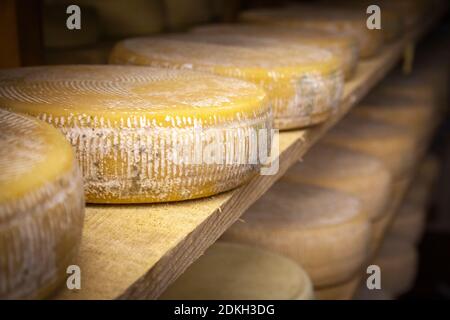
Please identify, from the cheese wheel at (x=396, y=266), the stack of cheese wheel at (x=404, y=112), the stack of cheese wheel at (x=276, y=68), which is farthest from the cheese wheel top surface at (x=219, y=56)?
the stack of cheese wheel at (x=404, y=112)

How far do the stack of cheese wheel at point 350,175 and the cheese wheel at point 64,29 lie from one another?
0.61m

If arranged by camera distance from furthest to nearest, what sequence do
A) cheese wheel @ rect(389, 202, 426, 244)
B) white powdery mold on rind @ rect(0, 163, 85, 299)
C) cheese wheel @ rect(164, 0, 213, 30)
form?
cheese wheel @ rect(389, 202, 426, 244) < cheese wheel @ rect(164, 0, 213, 30) < white powdery mold on rind @ rect(0, 163, 85, 299)

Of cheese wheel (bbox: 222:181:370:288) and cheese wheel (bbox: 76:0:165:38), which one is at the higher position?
cheese wheel (bbox: 76:0:165:38)

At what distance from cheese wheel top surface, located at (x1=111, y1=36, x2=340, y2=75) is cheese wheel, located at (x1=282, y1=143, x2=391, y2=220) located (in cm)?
54

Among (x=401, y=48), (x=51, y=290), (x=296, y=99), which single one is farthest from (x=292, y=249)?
(x=401, y=48)

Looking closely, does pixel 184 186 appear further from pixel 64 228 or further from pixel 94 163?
pixel 64 228

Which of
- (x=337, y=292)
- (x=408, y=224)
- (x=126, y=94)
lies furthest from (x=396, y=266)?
(x=126, y=94)

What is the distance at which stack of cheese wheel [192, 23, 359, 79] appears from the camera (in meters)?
1.51

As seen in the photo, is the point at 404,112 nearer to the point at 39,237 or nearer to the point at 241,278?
the point at 241,278

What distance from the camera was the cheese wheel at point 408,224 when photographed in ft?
8.59

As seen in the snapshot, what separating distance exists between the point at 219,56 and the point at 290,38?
0.43m

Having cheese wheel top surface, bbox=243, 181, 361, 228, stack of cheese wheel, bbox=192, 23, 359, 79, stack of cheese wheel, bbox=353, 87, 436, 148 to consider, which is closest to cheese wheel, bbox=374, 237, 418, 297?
stack of cheese wheel, bbox=353, 87, 436, 148

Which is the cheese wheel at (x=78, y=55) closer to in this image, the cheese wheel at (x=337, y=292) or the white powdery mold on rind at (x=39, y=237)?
the cheese wheel at (x=337, y=292)

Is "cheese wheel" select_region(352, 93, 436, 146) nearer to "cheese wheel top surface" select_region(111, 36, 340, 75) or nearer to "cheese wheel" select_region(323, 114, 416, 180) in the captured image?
"cheese wheel" select_region(323, 114, 416, 180)
